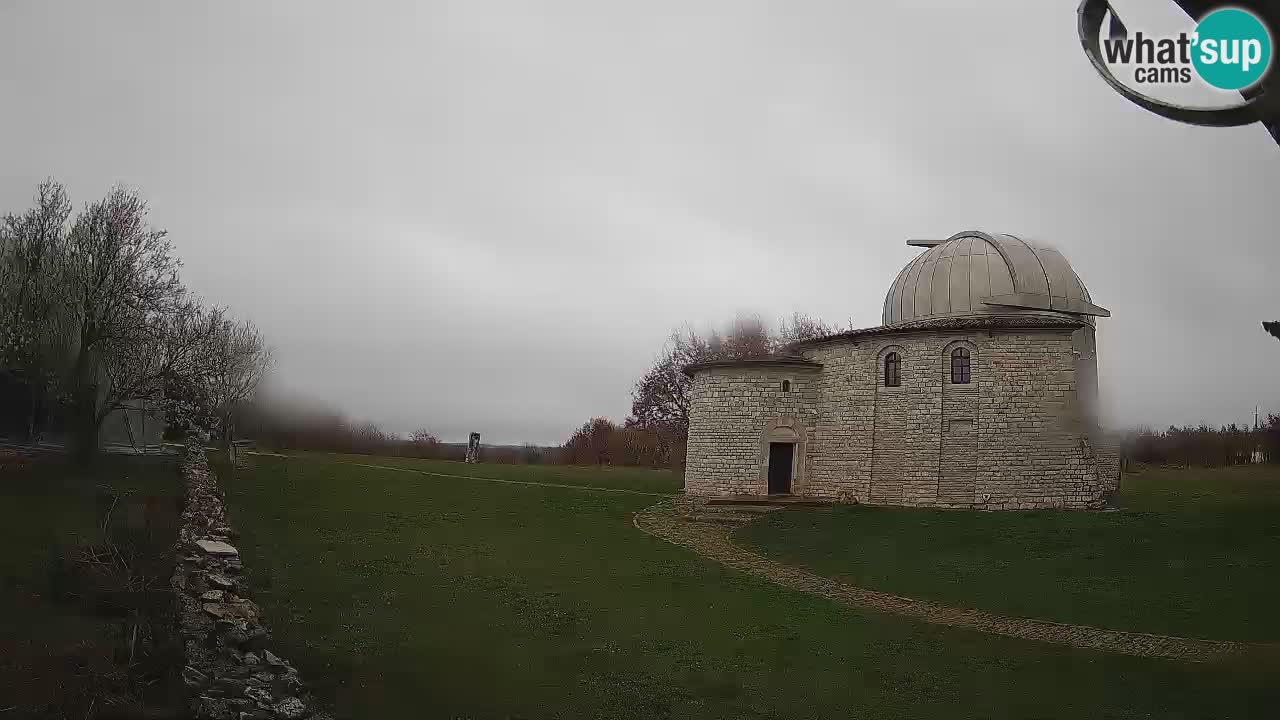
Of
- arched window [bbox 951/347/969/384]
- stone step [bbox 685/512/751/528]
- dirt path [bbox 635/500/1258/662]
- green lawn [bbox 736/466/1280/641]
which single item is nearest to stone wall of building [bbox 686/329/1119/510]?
arched window [bbox 951/347/969/384]

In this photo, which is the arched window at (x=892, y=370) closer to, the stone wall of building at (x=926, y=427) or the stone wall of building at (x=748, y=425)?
the stone wall of building at (x=926, y=427)

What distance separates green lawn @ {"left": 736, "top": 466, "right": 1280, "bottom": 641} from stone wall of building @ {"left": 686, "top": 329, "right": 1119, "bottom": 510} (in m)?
1.43

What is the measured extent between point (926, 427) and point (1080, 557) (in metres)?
7.40

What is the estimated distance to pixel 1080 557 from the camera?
1605cm

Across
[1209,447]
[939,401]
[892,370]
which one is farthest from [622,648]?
[1209,447]

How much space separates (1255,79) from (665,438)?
1709 inches

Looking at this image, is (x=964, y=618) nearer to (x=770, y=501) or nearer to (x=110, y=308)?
(x=770, y=501)

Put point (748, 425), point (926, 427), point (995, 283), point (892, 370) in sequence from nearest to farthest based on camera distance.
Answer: point (926, 427), point (995, 283), point (892, 370), point (748, 425)

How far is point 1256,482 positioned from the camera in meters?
26.0

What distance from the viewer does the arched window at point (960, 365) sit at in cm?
2297

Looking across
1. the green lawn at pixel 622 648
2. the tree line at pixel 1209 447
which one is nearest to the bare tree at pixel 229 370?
the green lawn at pixel 622 648

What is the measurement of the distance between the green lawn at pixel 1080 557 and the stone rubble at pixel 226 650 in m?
10.5

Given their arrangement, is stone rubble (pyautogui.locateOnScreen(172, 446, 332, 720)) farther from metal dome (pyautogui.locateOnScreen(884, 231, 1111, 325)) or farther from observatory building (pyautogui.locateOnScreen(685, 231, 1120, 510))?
metal dome (pyautogui.locateOnScreen(884, 231, 1111, 325))

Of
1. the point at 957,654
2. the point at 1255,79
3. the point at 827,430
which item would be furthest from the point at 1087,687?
the point at 827,430
